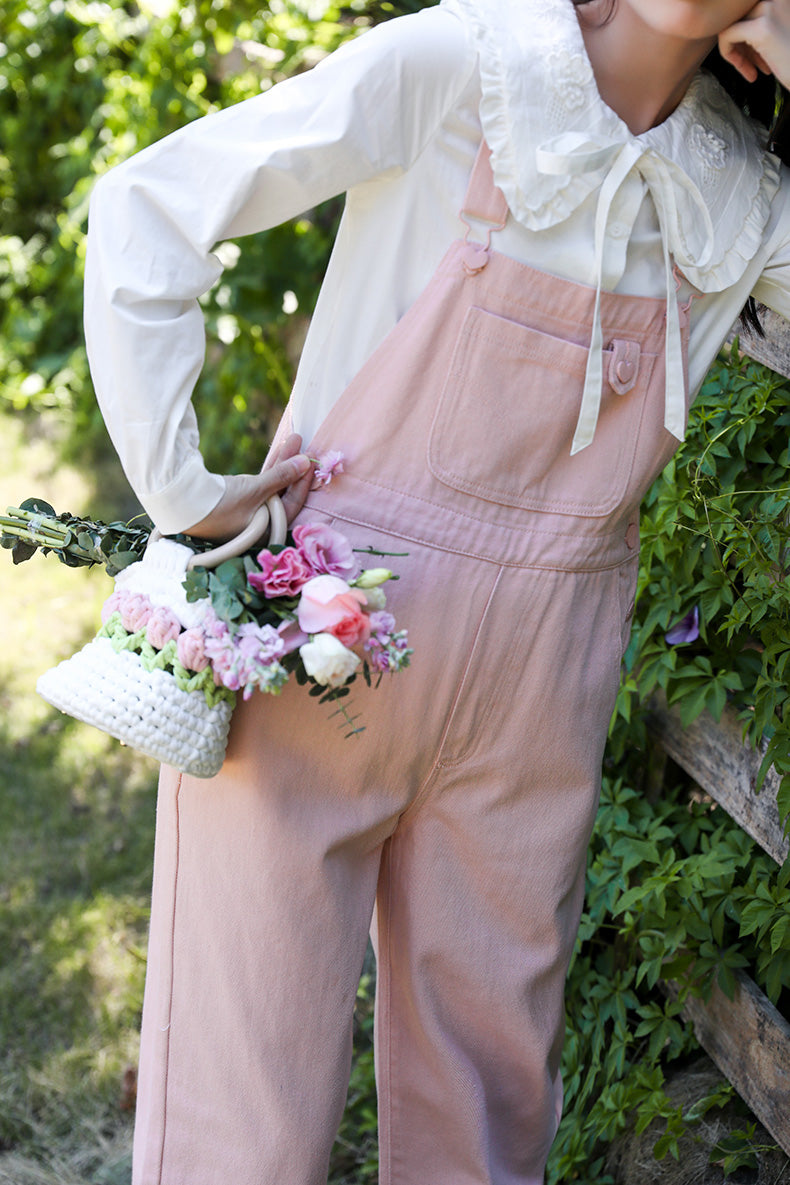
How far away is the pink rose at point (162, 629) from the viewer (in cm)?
112

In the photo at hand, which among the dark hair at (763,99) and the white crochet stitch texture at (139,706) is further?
the dark hair at (763,99)

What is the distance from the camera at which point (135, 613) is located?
114 centimetres

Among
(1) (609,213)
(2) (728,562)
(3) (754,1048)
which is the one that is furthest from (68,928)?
(1) (609,213)

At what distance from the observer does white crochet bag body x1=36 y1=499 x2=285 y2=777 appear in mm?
1099

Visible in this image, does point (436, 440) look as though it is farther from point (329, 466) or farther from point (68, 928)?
point (68, 928)

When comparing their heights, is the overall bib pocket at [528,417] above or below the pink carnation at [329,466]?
above

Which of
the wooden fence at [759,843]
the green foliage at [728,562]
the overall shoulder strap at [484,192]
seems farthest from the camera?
the wooden fence at [759,843]

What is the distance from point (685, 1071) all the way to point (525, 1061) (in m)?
0.59

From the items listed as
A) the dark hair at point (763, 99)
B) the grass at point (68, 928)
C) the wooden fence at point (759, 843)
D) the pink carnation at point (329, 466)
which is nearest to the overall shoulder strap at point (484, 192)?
the pink carnation at point (329, 466)

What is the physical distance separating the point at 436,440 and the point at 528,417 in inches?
4.0

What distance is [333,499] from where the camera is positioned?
1.24 m

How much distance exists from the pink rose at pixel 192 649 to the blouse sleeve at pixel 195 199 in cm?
11

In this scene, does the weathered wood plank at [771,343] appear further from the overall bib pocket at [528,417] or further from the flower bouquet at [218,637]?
the flower bouquet at [218,637]

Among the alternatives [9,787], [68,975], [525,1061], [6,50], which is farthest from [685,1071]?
[6,50]
